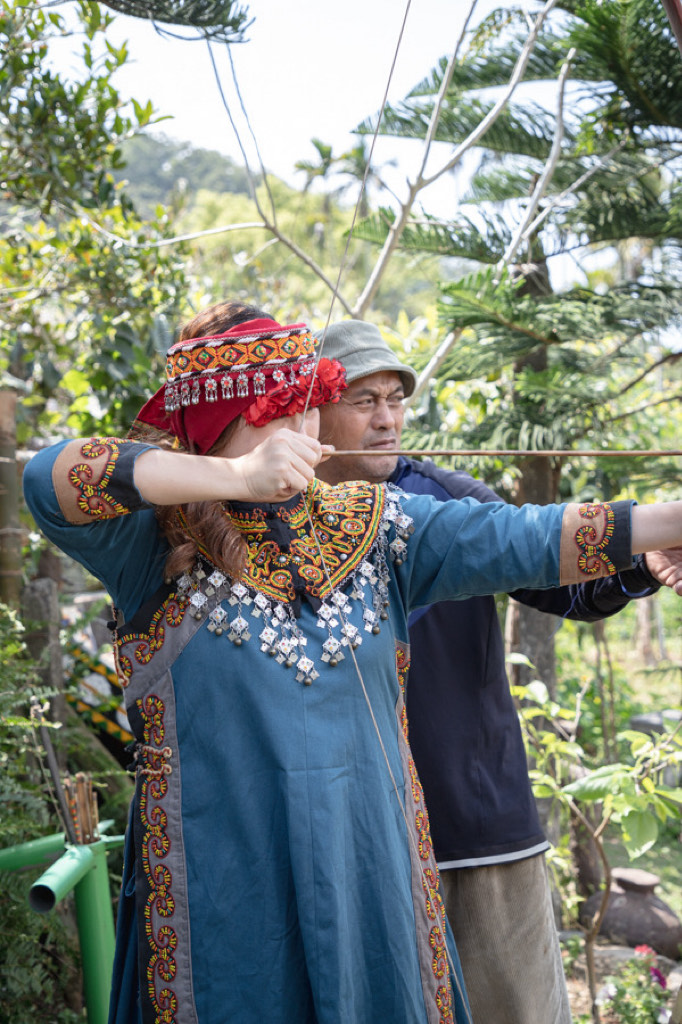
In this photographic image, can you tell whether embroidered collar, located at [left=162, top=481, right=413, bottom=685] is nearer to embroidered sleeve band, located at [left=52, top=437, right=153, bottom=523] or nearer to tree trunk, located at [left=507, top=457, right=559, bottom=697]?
embroidered sleeve band, located at [left=52, top=437, right=153, bottom=523]

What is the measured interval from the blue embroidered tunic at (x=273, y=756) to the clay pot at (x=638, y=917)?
2.81 metres

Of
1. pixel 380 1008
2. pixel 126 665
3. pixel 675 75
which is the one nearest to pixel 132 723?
pixel 126 665

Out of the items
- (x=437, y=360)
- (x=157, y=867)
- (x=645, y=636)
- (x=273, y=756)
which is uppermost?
(x=437, y=360)

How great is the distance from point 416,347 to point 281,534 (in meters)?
2.59

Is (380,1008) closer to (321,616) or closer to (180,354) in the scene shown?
(321,616)

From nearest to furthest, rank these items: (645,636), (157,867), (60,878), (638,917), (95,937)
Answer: (157,867) < (60,878) < (95,937) < (638,917) < (645,636)

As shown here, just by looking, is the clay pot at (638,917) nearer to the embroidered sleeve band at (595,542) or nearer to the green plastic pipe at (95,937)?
the green plastic pipe at (95,937)

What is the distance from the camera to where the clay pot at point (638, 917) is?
3.96 metres

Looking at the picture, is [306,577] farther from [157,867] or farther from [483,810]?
[483,810]

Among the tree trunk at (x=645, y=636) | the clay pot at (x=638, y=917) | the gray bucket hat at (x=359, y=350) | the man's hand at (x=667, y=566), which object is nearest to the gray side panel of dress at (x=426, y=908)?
the man's hand at (x=667, y=566)

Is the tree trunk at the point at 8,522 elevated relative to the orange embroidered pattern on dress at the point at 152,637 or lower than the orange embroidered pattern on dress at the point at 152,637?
elevated

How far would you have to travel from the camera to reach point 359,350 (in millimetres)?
2191

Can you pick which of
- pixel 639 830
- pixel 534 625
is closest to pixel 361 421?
pixel 639 830

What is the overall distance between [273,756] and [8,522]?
6.20 feet
